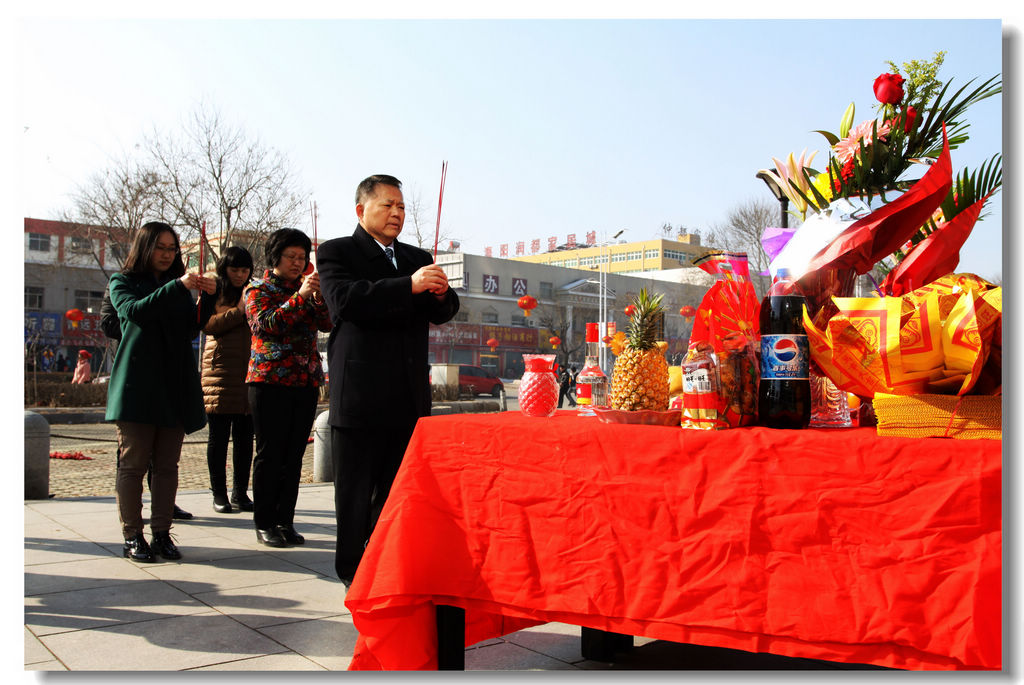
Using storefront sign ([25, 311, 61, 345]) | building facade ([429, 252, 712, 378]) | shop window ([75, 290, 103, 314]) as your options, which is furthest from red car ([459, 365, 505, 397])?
shop window ([75, 290, 103, 314])

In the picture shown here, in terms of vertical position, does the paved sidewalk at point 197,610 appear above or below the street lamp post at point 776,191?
below

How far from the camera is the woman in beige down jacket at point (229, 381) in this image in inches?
212

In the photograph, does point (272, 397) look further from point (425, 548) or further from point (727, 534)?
point (727, 534)

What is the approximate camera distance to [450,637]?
2.22 meters

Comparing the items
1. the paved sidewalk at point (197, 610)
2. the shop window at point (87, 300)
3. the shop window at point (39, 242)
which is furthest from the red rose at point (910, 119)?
the shop window at point (87, 300)

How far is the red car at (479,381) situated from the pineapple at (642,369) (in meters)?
26.0

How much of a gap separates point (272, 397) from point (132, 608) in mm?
1418

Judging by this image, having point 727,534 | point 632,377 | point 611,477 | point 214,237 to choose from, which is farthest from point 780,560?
point 214,237

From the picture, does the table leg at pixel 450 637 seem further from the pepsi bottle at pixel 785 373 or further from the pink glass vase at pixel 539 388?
the pepsi bottle at pixel 785 373

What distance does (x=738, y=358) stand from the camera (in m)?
1.93

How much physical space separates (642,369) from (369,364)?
1.35 meters

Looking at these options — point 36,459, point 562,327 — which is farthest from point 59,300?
point 36,459

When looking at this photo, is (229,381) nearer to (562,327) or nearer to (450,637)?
(450,637)

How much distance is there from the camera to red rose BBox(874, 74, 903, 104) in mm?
2162
